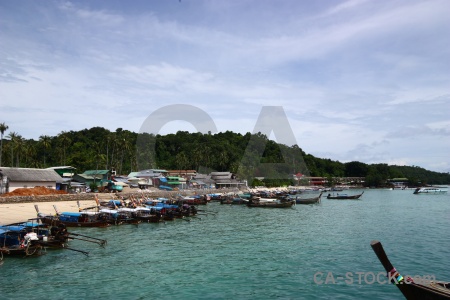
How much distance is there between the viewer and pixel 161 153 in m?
124

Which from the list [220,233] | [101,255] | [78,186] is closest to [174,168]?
[78,186]

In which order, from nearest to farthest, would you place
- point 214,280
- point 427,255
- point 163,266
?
1. point 214,280
2. point 163,266
3. point 427,255

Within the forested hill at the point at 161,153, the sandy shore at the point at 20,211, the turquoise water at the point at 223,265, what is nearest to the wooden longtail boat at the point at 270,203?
the turquoise water at the point at 223,265

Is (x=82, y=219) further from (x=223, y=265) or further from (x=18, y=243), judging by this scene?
(x=223, y=265)

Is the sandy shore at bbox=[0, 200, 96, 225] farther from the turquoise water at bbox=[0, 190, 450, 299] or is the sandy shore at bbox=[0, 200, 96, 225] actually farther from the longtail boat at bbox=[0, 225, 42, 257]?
the longtail boat at bbox=[0, 225, 42, 257]

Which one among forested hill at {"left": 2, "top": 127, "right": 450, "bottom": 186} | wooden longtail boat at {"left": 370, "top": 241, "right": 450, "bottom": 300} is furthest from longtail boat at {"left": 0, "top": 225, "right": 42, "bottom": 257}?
forested hill at {"left": 2, "top": 127, "right": 450, "bottom": 186}

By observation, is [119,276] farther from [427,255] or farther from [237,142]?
[237,142]

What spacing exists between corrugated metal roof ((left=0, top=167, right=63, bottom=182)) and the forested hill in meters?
24.1

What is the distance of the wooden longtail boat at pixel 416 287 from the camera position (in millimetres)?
9914

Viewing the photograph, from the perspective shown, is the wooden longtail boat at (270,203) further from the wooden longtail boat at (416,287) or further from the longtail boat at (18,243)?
the wooden longtail boat at (416,287)

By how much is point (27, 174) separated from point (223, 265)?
43429 mm

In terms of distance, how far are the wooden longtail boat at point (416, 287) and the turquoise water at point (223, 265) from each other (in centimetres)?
503

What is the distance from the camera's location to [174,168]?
4707 inches

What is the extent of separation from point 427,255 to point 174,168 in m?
102
